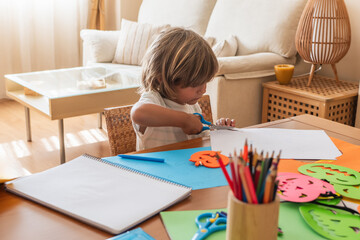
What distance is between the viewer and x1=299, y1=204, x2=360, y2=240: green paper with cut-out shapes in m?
0.70

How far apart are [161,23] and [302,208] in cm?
299

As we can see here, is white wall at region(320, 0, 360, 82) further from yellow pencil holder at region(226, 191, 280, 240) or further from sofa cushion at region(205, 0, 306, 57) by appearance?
yellow pencil holder at region(226, 191, 280, 240)

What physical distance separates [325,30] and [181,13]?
1314mm

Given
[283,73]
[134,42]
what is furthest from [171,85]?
[134,42]

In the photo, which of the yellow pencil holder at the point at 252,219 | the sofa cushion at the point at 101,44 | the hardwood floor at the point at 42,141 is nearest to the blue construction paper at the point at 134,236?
the yellow pencil holder at the point at 252,219

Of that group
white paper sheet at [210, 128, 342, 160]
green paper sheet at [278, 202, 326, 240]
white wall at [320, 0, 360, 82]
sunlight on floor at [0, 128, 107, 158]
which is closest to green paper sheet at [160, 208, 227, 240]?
green paper sheet at [278, 202, 326, 240]

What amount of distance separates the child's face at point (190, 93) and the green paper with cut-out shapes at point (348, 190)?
540 mm

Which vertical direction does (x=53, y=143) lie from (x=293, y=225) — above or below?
below

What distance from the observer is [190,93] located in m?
1.30

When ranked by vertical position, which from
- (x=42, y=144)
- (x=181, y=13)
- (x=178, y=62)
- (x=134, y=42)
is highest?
(x=181, y=13)

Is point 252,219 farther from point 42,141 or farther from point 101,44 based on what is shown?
point 101,44

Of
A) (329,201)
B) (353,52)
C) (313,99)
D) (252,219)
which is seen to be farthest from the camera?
(353,52)

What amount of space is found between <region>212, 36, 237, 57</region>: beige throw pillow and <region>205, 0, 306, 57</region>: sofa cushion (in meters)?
0.06

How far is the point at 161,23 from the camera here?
3590 mm
